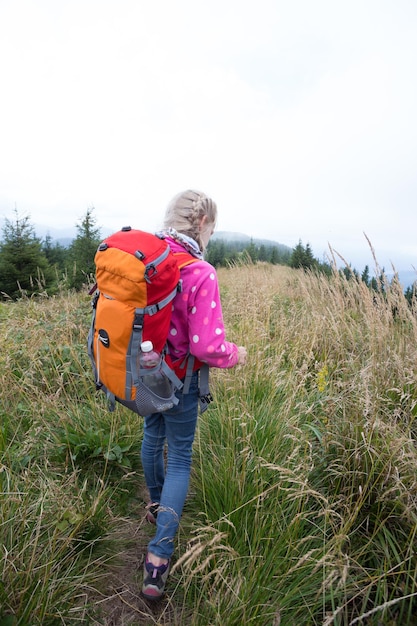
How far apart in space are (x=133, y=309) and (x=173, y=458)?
0.93 m

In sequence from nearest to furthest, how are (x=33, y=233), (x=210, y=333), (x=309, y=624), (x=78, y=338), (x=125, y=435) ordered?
(x=309, y=624)
(x=210, y=333)
(x=125, y=435)
(x=78, y=338)
(x=33, y=233)

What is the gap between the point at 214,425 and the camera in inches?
104

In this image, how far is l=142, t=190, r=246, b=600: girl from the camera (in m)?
1.69

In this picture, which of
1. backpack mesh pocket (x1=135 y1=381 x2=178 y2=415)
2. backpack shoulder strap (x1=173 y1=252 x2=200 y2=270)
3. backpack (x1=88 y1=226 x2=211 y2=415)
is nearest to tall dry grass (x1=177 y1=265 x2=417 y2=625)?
backpack mesh pocket (x1=135 y1=381 x2=178 y2=415)

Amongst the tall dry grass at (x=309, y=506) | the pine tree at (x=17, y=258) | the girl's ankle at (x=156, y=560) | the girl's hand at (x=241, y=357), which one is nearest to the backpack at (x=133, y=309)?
the girl's hand at (x=241, y=357)

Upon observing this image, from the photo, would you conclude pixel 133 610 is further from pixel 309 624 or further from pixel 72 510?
pixel 309 624

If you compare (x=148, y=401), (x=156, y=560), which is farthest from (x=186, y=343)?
(x=156, y=560)

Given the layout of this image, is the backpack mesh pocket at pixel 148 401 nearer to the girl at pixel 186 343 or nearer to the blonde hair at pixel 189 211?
the girl at pixel 186 343

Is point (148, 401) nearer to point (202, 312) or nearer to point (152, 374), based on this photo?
point (152, 374)

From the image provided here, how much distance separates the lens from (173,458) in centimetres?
191

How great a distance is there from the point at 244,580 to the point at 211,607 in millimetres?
176

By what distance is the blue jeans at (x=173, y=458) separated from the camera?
5.87ft

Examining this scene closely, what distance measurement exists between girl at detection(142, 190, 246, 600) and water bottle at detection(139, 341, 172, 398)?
173 mm

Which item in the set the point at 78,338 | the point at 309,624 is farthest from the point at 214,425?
the point at 78,338
